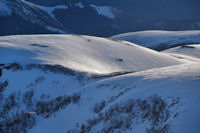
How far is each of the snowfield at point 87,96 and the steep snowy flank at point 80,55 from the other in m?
0.09

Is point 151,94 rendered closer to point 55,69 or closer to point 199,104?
point 199,104

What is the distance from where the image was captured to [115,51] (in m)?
27.6

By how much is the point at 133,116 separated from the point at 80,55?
47.0 feet

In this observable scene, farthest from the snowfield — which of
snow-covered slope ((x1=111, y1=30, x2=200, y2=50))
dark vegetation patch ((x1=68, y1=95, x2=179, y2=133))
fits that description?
snow-covered slope ((x1=111, y1=30, x2=200, y2=50))

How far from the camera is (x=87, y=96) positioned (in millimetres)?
12789

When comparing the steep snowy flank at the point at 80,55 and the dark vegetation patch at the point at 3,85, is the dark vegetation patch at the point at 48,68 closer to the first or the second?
the steep snowy flank at the point at 80,55

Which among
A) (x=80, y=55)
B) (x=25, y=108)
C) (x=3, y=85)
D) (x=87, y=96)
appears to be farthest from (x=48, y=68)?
(x=80, y=55)

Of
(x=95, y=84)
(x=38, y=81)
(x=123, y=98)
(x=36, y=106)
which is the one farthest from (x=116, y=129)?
(x=38, y=81)

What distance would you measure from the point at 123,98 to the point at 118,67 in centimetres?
1169

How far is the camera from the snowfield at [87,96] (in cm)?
841

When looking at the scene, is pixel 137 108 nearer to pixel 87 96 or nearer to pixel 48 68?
pixel 87 96

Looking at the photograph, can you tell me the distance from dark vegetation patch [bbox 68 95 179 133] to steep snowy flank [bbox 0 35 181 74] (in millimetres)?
7182

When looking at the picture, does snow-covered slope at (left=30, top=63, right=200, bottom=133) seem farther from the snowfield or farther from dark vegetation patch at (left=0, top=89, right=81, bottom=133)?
dark vegetation patch at (left=0, top=89, right=81, bottom=133)

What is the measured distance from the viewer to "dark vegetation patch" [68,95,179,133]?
26.7 ft
